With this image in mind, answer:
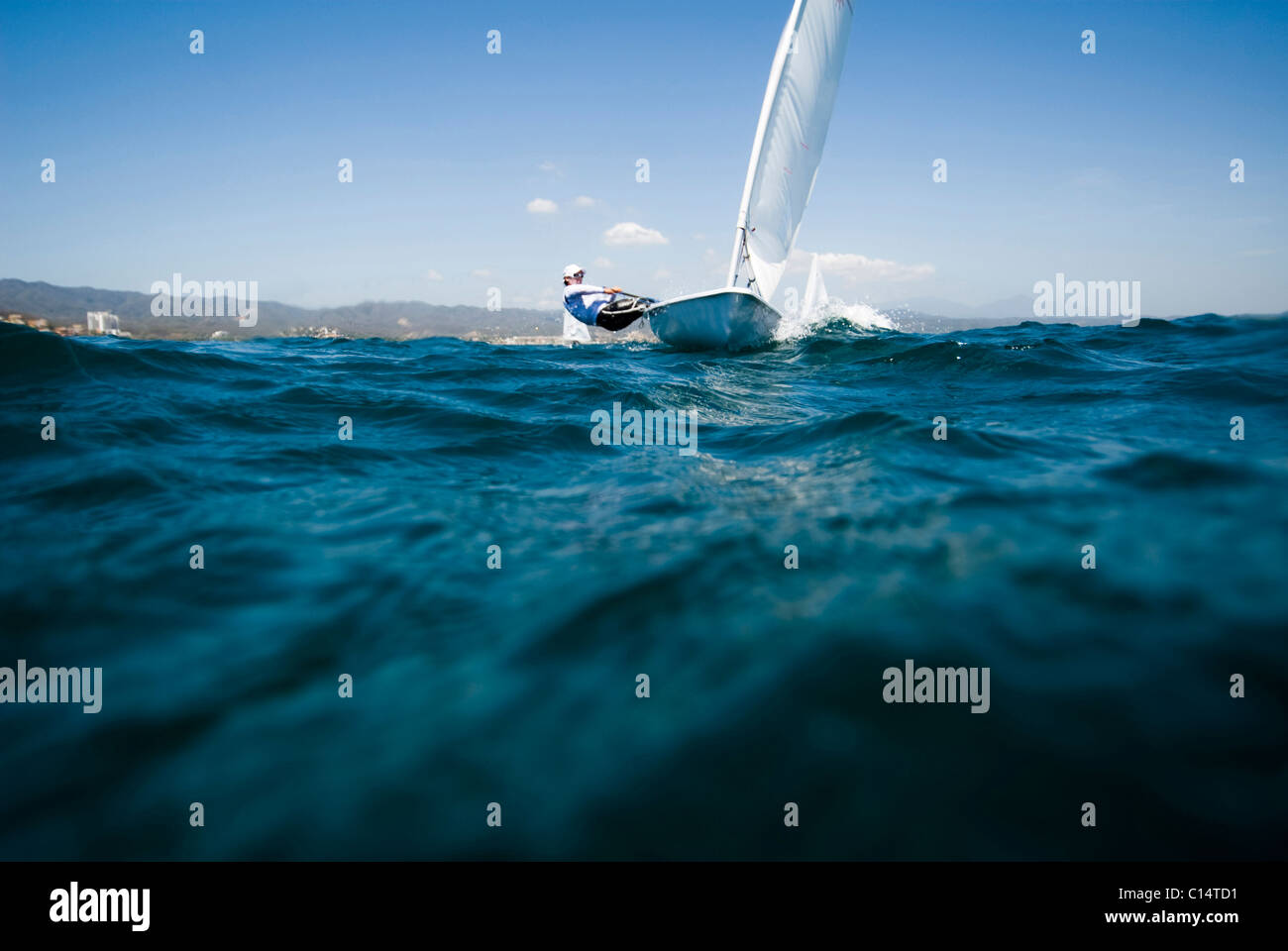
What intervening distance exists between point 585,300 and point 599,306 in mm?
788

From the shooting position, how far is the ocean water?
85.8 inches

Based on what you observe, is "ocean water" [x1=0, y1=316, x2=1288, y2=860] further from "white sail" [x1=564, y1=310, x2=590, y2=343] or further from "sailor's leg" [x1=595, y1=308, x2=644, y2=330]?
"white sail" [x1=564, y1=310, x2=590, y2=343]

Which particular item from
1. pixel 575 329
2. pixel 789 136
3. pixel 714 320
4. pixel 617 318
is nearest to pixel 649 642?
pixel 714 320

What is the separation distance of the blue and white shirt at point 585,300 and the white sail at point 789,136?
4098 mm

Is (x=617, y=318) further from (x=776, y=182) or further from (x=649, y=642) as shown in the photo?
(x=649, y=642)

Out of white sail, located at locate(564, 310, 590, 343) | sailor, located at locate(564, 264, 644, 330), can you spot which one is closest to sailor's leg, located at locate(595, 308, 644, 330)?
sailor, located at locate(564, 264, 644, 330)

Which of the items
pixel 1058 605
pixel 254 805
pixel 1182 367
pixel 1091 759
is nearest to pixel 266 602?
pixel 254 805

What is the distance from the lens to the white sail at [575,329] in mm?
20977

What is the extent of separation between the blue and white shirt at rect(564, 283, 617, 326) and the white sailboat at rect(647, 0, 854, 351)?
2.60m

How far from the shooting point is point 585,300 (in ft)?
63.0

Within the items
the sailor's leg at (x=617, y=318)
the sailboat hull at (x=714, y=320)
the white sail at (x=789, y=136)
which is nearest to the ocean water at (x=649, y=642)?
the sailboat hull at (x=714, y=320)
